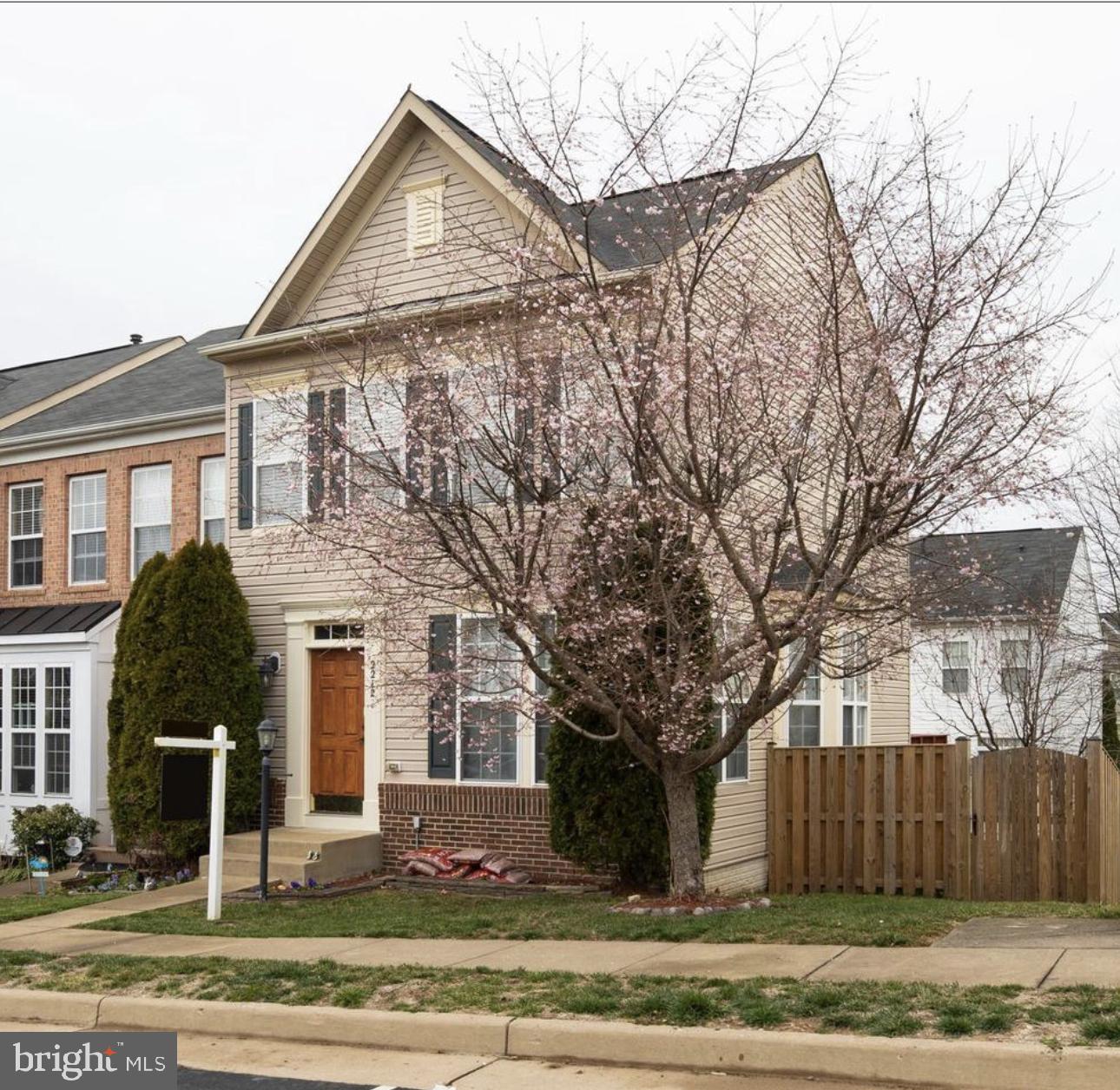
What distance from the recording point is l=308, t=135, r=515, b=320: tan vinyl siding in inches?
632

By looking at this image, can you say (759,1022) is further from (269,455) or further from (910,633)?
(269,455)

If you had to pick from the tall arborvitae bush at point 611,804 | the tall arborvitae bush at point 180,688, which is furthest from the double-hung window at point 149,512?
the tall arborvitae bush at point 611,804

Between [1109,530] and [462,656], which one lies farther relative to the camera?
[1109,530]

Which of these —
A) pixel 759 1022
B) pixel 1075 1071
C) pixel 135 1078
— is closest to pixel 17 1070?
pixel 135 1078

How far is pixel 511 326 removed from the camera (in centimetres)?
1262

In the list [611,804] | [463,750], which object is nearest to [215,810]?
[611,804]

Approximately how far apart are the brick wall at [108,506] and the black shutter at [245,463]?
1175 millimetres

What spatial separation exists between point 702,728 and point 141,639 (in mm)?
7787

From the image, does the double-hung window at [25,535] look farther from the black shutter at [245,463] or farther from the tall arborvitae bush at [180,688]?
the black shutter at [245,463]

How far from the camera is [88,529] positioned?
66.5 ft

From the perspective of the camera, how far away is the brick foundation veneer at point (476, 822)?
1504cm

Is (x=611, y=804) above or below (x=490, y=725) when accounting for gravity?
below

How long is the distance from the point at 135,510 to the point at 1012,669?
1679 cm

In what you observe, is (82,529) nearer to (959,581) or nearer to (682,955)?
(959,581)
